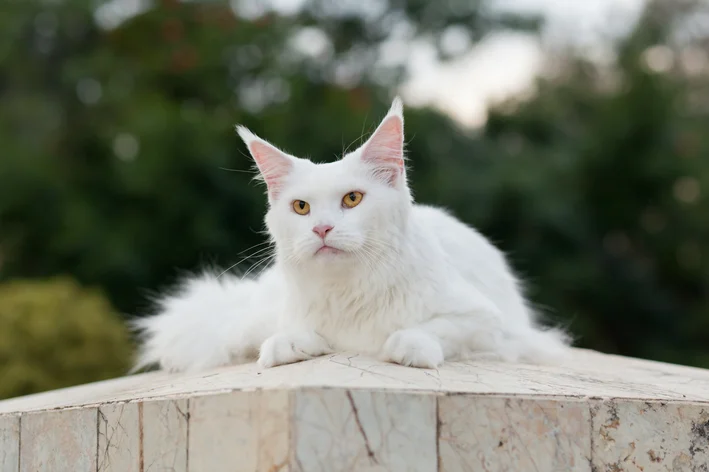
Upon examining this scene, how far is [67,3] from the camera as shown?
11.7 m

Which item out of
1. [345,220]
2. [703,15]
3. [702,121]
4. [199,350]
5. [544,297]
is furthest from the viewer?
[703,15]

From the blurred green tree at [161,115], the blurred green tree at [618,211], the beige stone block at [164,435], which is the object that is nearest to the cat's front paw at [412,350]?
the beige stone block at [164,435]

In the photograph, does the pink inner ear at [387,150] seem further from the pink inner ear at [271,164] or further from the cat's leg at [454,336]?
the cat's leg at [454,336]

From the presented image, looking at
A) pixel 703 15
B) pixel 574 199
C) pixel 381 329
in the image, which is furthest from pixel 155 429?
pixel 703 15

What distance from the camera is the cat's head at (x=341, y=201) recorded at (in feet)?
9.81

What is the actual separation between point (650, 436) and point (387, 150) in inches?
55.8

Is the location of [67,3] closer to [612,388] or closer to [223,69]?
[223,69]

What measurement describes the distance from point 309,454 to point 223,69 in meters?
9.91

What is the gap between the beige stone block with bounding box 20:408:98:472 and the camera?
3.08m

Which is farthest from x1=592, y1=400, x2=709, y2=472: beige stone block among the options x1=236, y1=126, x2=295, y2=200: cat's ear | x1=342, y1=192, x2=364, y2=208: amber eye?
x1=236, y1=126, x2=295, y2=200: cat's ear

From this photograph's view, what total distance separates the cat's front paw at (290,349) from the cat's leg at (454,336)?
0.28 metres

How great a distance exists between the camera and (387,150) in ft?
10.4

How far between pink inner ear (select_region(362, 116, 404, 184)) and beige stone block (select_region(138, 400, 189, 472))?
118cm

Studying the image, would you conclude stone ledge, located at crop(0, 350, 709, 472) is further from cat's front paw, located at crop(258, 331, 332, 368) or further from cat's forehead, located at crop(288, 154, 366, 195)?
cat's forehead, located at crop(288, 154, 366, 195)
